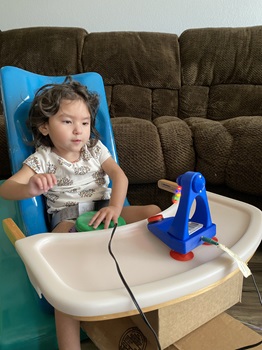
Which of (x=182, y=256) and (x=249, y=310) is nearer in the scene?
(x=182, y=256)

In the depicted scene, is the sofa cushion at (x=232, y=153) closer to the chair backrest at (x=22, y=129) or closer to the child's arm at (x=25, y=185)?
the chair backrest at (x=22, y=129)

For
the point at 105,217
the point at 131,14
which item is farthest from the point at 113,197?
the point at 131,14

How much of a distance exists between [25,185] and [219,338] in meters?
0.59

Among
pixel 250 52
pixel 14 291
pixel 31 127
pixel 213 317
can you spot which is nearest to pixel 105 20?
pixel 250 52

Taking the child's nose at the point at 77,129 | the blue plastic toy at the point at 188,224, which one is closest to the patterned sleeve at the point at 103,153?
the child's nose at the point at 77,129

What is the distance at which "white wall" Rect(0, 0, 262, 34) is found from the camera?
1991 millimetres

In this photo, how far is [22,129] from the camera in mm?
1056

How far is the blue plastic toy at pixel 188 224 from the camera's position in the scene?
2.05 feet

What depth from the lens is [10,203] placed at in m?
1.29

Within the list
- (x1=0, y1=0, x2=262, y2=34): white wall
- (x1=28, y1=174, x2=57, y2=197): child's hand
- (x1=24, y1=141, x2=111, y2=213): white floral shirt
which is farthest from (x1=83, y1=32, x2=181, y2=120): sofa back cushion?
(x1=28, y1=174, x2=57, y2=197): child's hand

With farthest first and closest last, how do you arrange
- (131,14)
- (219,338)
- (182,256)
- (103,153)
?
(131,14) → (103,153) → (219,338) → (182,256)

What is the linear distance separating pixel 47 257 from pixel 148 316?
0.23 metres

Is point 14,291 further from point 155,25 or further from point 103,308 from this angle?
point 155,25

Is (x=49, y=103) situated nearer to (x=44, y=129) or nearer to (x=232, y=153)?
(x=44, y=129)
